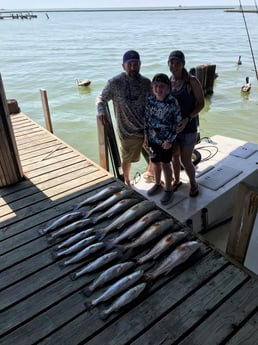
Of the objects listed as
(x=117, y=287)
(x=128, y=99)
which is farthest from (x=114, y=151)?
(x=117, y=287)

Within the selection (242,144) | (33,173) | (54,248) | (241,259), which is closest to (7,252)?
(54,248)

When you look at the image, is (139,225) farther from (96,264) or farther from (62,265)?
(62,265)

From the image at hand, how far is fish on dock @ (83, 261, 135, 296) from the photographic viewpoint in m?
2.39

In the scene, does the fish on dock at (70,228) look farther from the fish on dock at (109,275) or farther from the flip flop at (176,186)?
the flip flop at (176,186)

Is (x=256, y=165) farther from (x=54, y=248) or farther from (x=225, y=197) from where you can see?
(x=54, y=248)

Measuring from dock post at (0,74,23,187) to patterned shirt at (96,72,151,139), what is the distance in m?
1.10

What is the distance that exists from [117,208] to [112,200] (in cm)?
15

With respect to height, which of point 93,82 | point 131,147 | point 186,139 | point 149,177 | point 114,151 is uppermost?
point 186,139

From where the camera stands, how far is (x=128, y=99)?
352cm

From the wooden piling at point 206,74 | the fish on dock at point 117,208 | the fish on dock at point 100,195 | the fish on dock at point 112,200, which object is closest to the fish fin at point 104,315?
the fish on dock at point 117,208

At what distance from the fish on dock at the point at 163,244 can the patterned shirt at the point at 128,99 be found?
1437mm

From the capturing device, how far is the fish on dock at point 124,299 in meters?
2.20

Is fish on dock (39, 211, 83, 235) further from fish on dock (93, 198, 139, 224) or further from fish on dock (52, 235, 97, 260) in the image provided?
fish on dock (52, 235, 97, 260)

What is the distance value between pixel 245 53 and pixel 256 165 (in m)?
19.6
